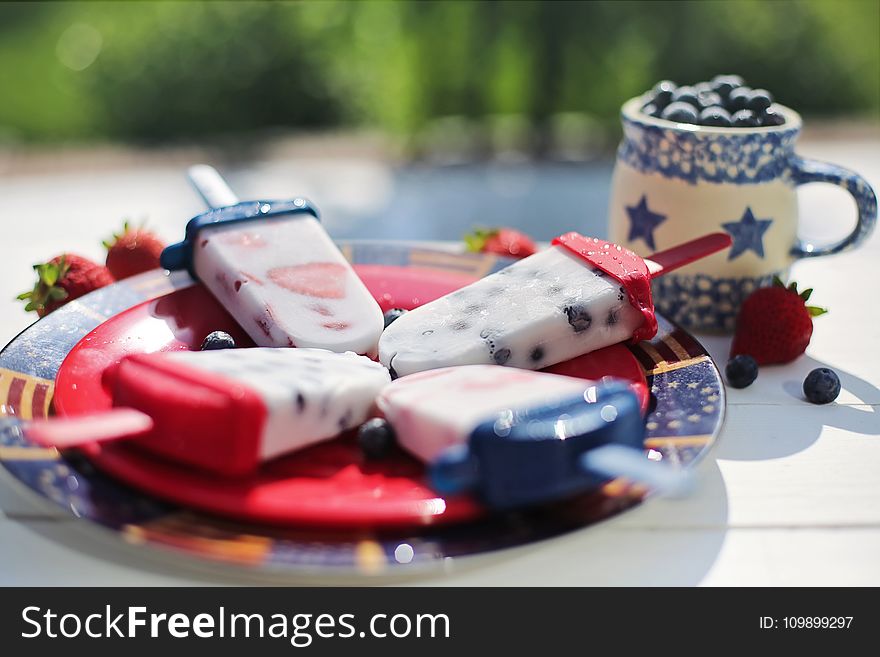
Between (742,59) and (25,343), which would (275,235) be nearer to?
(25,343)

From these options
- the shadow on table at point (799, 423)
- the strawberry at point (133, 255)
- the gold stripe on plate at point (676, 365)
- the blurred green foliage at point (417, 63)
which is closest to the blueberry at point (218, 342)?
the strawberry at point (133, 255)

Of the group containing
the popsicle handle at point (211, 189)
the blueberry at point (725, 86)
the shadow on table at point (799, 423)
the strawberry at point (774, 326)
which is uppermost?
the blueberry at point (725, 86)

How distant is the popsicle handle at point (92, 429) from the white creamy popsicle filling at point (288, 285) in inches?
14.2

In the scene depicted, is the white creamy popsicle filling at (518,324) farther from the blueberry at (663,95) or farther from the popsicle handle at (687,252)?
the blueberry at (663,95)

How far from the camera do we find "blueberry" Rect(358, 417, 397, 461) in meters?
1.13

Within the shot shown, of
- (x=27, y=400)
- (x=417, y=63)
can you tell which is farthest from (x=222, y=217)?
(x=417, y=63)

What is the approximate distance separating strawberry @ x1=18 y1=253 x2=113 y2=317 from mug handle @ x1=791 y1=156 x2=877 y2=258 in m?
1.26

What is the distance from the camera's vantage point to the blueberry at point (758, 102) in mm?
1636

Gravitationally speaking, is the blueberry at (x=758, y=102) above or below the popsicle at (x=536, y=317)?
above

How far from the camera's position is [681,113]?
164 centimetres

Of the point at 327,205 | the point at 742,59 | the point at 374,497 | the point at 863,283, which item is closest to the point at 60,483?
the point at 374,497

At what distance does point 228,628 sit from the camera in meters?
0.97

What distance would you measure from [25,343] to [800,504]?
1087 mm

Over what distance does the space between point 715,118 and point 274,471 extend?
994 mm
